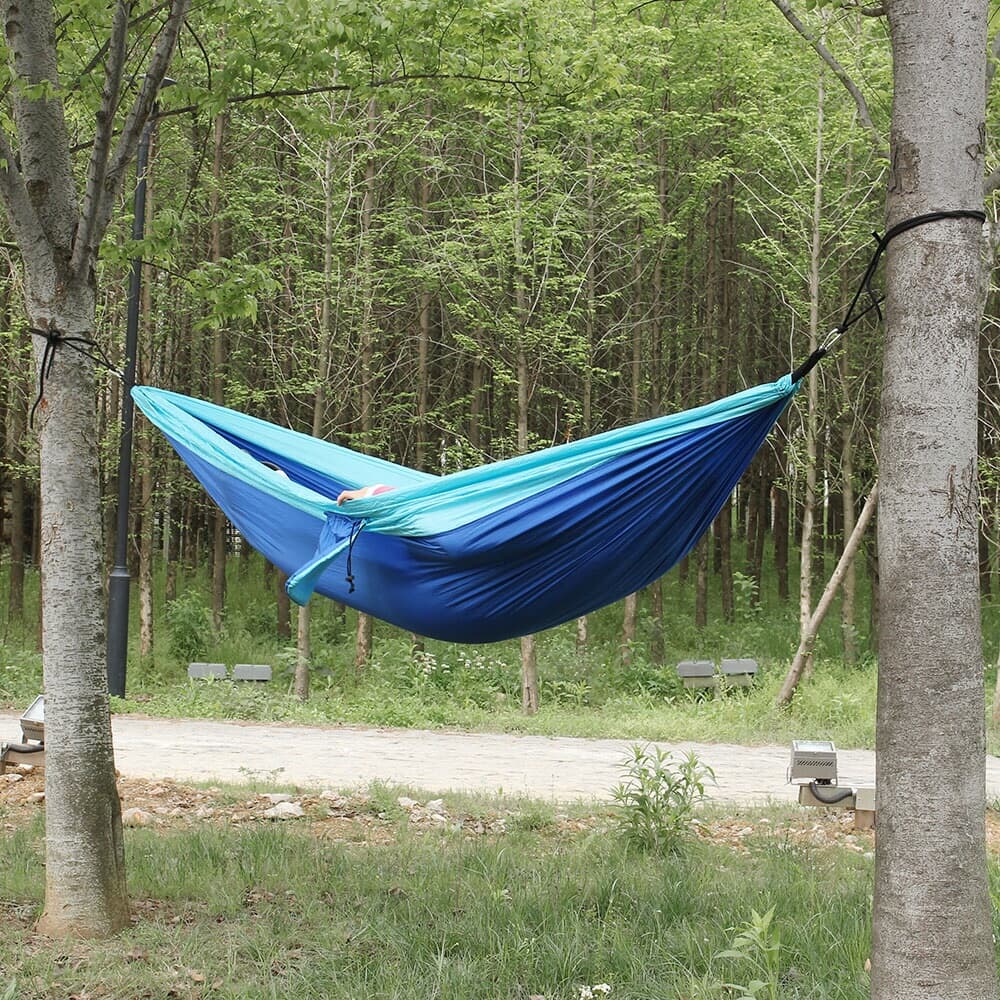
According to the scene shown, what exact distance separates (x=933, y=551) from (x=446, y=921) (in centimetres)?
203

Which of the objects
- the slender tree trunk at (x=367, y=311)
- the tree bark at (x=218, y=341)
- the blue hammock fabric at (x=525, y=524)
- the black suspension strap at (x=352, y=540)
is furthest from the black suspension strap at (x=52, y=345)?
the tree bark at (x=218, y=341)

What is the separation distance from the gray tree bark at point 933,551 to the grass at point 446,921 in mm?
641

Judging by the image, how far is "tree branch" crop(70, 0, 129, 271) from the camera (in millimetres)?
3539

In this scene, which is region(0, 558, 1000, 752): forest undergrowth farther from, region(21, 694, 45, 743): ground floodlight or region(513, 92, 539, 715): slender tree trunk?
region(21, 694, 45, 743): ground floodlight

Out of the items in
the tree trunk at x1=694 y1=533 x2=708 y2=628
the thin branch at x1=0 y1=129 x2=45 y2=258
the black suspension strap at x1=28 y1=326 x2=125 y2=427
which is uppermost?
the thin branch at x1=0 y1=129 x2=45 y2=258

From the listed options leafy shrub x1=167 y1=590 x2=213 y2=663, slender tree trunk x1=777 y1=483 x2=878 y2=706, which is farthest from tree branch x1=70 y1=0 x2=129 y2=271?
leafy shrub x1=167 y1=590 x2=213 y2=663

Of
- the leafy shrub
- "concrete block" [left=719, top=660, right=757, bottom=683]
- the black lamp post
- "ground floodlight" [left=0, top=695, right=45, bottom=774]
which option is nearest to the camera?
"ground floodlight" [left=0, top=695, right=45, bottom=774]

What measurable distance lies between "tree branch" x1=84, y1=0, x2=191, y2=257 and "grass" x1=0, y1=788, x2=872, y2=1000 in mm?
2294

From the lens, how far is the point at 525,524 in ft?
12.1

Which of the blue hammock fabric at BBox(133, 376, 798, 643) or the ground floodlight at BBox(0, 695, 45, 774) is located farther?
the ground floodlight at BBox(0, 695, 45, 774)

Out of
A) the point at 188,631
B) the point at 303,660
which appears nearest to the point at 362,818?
the point at 303,660

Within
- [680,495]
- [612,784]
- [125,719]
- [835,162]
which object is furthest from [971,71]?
[835,162]

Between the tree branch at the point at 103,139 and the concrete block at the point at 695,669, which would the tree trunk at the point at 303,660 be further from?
the tree branch at the point at 103,139

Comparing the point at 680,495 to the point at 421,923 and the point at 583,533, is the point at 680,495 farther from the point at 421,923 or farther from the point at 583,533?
the point at 421,923
